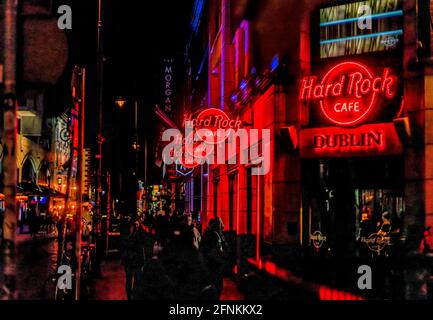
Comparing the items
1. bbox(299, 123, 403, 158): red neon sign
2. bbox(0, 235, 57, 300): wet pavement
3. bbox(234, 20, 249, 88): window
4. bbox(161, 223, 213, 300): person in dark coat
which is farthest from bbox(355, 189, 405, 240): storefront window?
bbox(234, 20, 249, 88): window

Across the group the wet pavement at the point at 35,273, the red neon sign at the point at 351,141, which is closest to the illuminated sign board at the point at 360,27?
the red neon sign at the point at 351,141

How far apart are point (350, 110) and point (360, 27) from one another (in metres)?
2.61

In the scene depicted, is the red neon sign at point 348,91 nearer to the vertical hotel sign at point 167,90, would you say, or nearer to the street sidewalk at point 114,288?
the street sidewalk at point 114,288

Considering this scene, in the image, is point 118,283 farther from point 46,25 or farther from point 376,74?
point 46,25

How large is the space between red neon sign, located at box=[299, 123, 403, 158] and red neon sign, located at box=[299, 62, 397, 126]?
0.40 m

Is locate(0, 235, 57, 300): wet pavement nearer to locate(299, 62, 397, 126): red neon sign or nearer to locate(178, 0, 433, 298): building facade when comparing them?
locate(178, 0, 433, 298): building facade

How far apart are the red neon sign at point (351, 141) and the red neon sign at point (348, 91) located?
402 millimetres

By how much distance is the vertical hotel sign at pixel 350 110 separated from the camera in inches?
634

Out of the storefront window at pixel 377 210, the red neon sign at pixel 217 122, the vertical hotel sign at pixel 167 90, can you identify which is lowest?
the storefront window at pixel 377 210

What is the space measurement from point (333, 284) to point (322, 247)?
4406 millimetres

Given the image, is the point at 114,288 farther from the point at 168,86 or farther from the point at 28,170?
the point at 28,170

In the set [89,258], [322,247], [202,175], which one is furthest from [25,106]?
[322,247]

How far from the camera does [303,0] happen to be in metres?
18.5

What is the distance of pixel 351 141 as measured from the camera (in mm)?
17016
